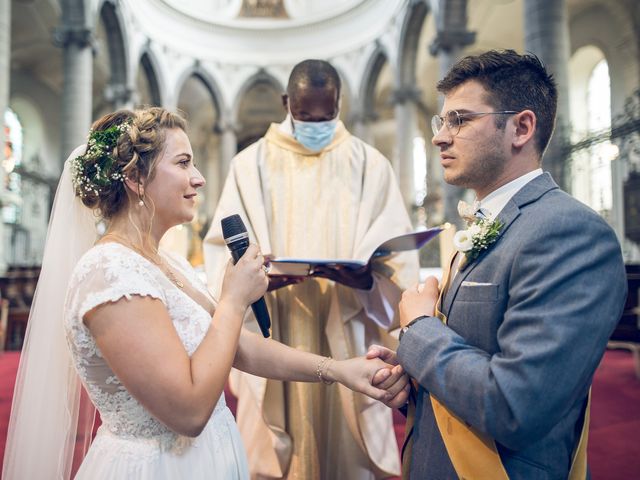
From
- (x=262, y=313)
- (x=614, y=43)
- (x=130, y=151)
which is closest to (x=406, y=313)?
(x=262, y=313)

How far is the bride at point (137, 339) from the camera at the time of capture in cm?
133

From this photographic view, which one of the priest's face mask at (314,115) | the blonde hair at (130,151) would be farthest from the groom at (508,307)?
the priest's face mask at (314,115)

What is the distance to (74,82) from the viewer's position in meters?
10.6

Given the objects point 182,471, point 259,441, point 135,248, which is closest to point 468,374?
point 182,471

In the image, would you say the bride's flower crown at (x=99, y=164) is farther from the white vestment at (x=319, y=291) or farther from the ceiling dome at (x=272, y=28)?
the ceiling dome at (x=272, y=28)

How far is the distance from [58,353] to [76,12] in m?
10.6

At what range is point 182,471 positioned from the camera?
151 centimetres

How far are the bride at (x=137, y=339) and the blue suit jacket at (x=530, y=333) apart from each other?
0.31 m

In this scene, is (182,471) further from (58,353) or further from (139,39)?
(139,39)

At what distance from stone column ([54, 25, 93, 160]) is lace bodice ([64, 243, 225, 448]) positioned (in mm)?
10025

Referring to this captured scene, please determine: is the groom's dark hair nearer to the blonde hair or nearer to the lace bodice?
the blonde hair

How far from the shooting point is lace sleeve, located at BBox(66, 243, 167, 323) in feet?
4.44

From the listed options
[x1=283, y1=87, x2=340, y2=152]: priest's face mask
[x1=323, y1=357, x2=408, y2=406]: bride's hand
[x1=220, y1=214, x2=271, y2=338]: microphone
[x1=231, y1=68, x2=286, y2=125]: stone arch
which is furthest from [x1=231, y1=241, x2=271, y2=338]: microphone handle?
[x1=231, y1=68, x2=286, y2=125]: stone arch

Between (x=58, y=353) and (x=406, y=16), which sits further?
(x=406, y=16)
